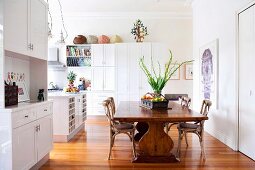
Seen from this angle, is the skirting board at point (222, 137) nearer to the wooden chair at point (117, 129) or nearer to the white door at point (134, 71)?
the wooden chair at point (117, 129)

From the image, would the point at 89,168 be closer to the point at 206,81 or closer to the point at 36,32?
the point at 36,32

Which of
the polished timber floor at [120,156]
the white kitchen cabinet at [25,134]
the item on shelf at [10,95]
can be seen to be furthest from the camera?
the polished timber floor at [120,156]

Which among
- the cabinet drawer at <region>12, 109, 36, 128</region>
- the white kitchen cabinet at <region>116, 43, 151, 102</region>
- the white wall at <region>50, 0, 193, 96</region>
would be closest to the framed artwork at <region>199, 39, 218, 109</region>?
the white wall at <region>50, 0, 193, 96</region>

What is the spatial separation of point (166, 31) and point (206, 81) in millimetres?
2733

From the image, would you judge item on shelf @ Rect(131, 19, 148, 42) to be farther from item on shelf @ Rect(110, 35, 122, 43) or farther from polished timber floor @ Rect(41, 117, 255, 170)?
polished timber floor @ Rect(41, 117, 255, 170)

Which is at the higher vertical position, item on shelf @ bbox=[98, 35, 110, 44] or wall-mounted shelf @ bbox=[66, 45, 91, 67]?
item on shelf @ bbox=[98, 35, 110, 44]

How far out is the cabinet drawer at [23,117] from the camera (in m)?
2.45

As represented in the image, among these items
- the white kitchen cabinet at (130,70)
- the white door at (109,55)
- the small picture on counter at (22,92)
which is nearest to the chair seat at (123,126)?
the small picture on counter at (22,92)

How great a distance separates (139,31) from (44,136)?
15.9 ft

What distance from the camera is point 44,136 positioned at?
329 centimetres

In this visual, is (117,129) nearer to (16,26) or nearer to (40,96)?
(40,96)

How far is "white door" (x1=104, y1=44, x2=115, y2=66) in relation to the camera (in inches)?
283

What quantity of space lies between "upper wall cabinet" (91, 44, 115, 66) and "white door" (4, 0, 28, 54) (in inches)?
168

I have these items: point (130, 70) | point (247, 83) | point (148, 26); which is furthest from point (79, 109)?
point (148, 26)
